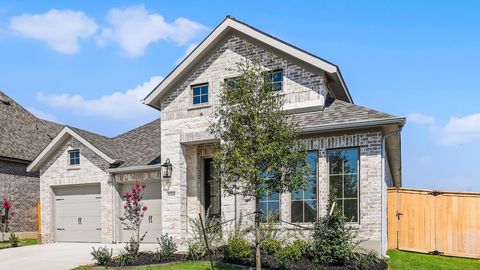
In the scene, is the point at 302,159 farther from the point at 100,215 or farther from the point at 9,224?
the point at 9,224

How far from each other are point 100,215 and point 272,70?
9444mm

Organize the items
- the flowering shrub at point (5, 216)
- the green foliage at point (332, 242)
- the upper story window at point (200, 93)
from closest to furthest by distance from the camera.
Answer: the green foliage at point (332, 242), the upper story window at point (200, 93), the flowering shrub at point (5, 216)

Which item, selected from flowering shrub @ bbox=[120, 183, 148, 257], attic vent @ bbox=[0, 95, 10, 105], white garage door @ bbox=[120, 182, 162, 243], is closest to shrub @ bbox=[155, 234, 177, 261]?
flowering shrub @ bbox=[120, 183, 148, 257]

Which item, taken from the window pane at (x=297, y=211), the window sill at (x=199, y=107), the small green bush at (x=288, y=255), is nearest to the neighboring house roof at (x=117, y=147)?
the window sill at (x=199, y=107)

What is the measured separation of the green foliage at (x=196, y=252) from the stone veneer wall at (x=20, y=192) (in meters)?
12.8

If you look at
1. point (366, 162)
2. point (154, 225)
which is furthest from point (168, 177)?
point (366, 162)

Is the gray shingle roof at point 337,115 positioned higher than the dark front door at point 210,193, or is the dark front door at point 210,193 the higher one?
the gray shingle roof at point 337,115

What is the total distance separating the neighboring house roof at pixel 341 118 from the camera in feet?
35.8

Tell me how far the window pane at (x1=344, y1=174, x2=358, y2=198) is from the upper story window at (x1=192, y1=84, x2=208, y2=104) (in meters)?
5.46

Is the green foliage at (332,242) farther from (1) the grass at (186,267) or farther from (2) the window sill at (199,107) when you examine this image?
(2) the window sill at (199,107)

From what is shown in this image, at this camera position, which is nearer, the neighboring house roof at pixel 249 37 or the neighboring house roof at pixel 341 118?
the neighboring house roof at pixel 341 118

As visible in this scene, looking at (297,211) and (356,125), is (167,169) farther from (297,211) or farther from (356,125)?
(356,125)

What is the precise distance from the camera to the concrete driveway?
11469 mm

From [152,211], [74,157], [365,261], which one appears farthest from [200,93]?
[365,261]
